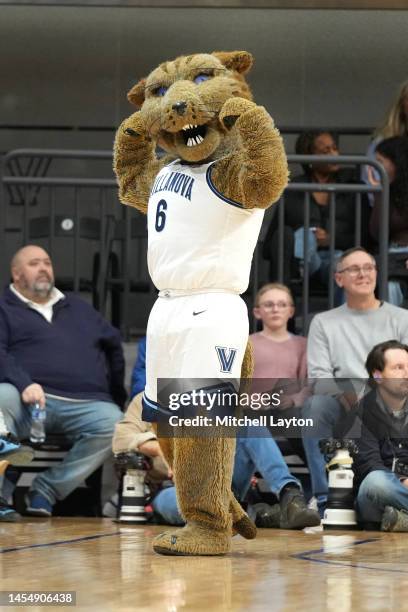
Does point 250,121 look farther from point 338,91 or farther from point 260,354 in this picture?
point 338,91

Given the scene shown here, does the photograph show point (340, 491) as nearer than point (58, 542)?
No

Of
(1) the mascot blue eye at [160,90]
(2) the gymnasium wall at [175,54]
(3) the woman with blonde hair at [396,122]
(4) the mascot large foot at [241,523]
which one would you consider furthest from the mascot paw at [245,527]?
Result: (2) the gymnasium wall at [175,54]

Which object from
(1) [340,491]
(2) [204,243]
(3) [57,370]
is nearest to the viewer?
(2) [204,243]

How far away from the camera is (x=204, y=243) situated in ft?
14.4

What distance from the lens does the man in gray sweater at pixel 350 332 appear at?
20.9 ft

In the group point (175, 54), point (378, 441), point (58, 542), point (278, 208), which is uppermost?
point (175, 54)

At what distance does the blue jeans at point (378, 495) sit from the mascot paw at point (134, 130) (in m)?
2.01

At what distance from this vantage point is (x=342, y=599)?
338 centimetres

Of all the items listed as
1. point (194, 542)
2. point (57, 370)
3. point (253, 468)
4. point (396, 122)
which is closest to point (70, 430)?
point (57, 370)

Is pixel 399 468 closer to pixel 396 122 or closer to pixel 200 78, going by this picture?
pixel 200 78

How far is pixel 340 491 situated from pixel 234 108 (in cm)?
219

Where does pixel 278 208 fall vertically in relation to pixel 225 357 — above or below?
above

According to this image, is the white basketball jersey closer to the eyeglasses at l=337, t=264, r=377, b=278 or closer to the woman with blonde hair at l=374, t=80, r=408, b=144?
the eyeglasses at l=337, t=264, r=377, b=278

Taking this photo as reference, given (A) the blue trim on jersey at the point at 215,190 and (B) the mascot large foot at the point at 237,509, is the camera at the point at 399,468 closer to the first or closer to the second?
(B) the mascot large foot at the point at 237,509
